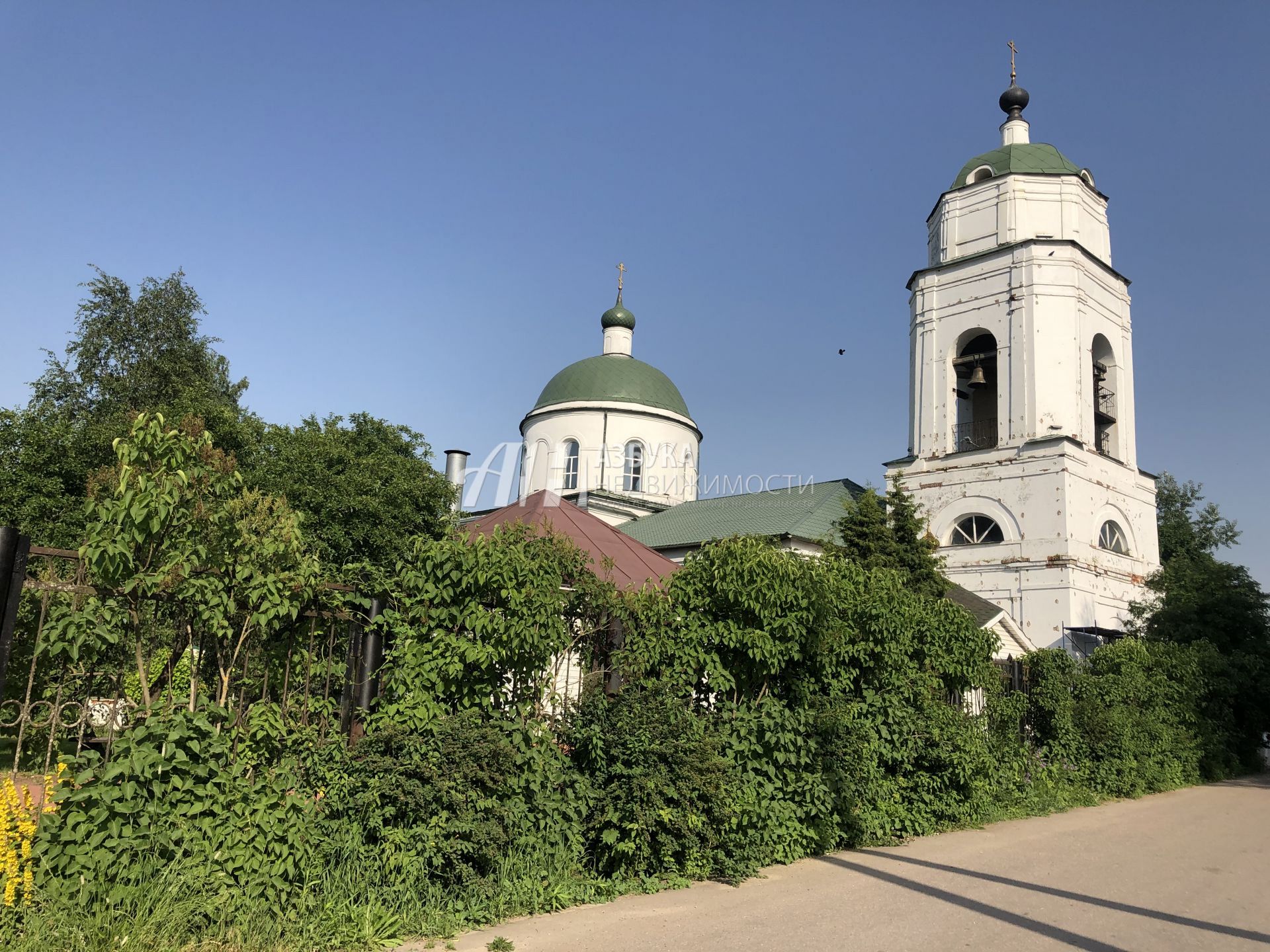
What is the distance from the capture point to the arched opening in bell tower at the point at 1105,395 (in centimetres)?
2550

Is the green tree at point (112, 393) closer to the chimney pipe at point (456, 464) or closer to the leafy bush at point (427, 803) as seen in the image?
the chimney pipe at point (456, 464)

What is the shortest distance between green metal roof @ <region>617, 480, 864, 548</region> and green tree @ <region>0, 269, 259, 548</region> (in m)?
12.7

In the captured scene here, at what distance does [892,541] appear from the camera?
1870 cm

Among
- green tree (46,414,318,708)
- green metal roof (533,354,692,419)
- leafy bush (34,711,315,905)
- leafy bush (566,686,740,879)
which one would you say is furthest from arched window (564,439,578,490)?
leafy bush (34,711,315,905)

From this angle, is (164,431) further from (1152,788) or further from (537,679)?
(1152,788)

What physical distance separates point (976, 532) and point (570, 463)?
16.2 m

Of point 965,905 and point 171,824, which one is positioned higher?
point 171,824

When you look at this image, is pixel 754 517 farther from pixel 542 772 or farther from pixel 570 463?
pixel 542 772

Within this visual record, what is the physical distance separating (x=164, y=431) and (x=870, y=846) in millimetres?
6824

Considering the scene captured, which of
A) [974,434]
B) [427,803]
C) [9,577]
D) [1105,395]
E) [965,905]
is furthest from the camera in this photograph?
[974,434]

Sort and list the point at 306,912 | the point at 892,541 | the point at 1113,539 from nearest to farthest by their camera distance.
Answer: the point at 306,912 → the point at 892,541 → the point at 1113,539

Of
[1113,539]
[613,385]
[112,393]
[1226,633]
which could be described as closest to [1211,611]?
[1226,633]

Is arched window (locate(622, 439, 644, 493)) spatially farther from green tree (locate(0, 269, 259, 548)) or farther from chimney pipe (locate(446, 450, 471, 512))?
green tree (locate(0, 269, 259, 548))

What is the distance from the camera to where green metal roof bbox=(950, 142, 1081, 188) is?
2520cm
